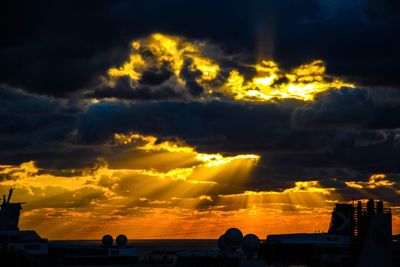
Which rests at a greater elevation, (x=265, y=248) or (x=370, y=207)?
(x=370, y=207)

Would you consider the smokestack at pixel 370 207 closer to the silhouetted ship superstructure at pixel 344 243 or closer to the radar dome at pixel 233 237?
the silhouetted ship superstructure at pixel 344 243

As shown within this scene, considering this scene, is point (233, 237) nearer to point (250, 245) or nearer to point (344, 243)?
point (250, 245)

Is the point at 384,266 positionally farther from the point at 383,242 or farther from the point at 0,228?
the point at 0,228

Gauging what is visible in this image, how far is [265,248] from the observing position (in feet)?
434

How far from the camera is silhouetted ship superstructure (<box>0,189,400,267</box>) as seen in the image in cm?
9575

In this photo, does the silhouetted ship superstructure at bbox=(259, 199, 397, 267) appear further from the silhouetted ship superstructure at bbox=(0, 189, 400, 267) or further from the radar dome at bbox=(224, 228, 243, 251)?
the radar dome at bbox=(224, 228, 243, 251)

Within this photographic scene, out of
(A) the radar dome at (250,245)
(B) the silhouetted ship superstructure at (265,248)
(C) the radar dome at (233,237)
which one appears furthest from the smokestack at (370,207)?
(C) the radar dome at (233,237)

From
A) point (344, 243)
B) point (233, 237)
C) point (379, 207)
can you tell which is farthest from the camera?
point (344, 243)

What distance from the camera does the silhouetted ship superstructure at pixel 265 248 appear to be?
95750 millimetres

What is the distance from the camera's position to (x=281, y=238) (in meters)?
133

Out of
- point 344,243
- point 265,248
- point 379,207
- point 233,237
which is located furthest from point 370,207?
point 265,248

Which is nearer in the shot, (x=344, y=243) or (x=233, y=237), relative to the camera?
(x=233, y=237)

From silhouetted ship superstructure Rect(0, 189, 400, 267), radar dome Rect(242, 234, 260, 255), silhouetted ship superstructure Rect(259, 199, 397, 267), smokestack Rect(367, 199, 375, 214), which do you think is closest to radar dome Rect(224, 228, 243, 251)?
silhouetted ship superstructure Rect(0, 189, 400, 267)

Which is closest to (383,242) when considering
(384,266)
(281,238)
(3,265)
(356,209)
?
(384,266)
